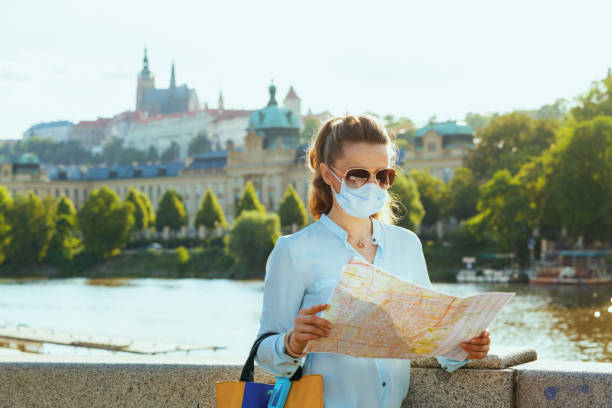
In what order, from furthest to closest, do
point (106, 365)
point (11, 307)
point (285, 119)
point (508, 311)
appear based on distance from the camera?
point (285, 119)
point (11, 307)
point (508, 311)
point (106, 365)

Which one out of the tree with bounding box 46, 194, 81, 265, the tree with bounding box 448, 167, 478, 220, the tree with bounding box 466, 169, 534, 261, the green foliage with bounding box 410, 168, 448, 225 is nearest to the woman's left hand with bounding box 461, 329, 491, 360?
the tree with bounding box 466, 169, 534, 261

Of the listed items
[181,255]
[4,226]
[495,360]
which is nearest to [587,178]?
[181,255]

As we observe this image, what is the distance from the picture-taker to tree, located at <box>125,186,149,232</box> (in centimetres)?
9256

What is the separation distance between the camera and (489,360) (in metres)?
4.34

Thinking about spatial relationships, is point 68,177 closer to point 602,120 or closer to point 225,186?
point 225,186

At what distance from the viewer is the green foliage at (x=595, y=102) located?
184ft

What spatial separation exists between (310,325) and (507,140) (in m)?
72.5

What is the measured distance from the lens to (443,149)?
88812mm

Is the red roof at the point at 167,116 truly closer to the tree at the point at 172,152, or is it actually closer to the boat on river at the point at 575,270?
the tree at the point at 172,152

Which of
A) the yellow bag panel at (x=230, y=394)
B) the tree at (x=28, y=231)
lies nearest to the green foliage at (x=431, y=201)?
the tree at (x=28, y=231)

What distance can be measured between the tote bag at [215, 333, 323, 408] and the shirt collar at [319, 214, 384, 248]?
54 cm

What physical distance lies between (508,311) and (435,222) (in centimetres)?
3508

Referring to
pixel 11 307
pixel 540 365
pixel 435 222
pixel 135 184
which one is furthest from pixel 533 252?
pixel 135 184

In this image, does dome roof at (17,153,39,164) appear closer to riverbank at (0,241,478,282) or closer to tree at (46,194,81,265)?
tree at (46,194,81,265)
